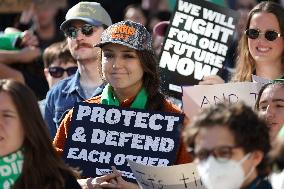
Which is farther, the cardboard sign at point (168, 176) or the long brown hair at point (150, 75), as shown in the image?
the long brown hair at point (150, 75)

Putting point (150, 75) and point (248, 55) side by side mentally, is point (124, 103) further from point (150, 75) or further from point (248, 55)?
point (248, 55)

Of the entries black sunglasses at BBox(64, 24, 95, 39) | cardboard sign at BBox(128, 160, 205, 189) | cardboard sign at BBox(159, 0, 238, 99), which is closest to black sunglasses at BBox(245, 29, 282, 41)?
cardboard sign at BBox(159, 0, 238, 99)

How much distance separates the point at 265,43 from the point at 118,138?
5.88ft

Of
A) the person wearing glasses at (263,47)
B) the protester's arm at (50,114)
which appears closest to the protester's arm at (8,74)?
the protester's arm at (50,114)

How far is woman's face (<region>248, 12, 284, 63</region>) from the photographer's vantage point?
884cm

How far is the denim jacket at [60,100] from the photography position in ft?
29.6

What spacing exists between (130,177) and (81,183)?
34cm

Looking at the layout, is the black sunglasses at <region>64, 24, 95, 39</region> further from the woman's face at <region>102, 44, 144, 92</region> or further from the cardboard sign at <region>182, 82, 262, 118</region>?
the woman's face at <region>102, 44, 144, 92</region>

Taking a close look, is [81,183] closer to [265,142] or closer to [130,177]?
[130,177]

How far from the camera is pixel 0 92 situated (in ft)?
22.2

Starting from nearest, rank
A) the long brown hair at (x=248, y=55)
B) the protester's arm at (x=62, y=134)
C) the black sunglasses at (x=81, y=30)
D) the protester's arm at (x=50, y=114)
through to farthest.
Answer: the protester's arm at (x=62, y=134), the long brown hair at (x=248, y=55), the protester's arm at (x=50, y=114), the black sunglasses at (x=81, y=30)

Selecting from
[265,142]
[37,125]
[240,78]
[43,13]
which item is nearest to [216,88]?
[240,78]

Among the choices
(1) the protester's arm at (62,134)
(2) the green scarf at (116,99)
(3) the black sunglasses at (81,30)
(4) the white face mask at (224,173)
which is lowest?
(1) the protester's arm at (62,134)

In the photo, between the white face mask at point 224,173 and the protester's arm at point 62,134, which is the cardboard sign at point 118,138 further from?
the white face mask at point 224,173
